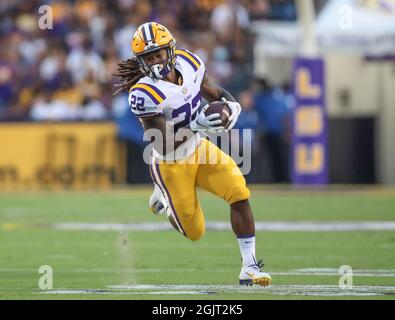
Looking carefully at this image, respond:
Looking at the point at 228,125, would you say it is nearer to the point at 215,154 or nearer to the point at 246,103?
the point at 215,154

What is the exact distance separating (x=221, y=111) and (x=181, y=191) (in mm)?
661

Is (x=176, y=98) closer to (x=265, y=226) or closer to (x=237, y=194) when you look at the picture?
(x=237, y=194)

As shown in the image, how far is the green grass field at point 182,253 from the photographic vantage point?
7297 millimetres

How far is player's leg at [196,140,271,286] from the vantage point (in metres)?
7.52

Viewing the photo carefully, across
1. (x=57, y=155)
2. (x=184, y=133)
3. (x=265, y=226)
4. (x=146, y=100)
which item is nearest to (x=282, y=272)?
(x=184, y=133)

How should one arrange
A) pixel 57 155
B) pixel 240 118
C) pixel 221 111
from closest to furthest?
pixel 221 111, pixel 240 118, pixel 57 155

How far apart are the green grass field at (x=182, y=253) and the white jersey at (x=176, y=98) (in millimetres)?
845

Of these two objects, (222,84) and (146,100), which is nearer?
(146,100)

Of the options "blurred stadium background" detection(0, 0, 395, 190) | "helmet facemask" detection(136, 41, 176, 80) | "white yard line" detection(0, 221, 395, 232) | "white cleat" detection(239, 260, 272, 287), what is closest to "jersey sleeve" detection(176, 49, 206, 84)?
"helmet facemask" detection(136, 41, 176, 80)

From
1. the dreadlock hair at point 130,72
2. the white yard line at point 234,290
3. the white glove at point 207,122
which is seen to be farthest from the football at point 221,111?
the white yard line at point 234,290

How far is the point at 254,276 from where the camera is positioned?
742 cm

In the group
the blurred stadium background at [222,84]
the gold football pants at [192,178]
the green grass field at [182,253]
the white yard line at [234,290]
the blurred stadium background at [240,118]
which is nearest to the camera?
the white yard line at [234,290]

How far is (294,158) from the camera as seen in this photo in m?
17.9

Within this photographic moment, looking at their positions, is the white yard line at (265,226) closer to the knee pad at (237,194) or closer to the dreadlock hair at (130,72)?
the dreadlock hair at (130,72)
